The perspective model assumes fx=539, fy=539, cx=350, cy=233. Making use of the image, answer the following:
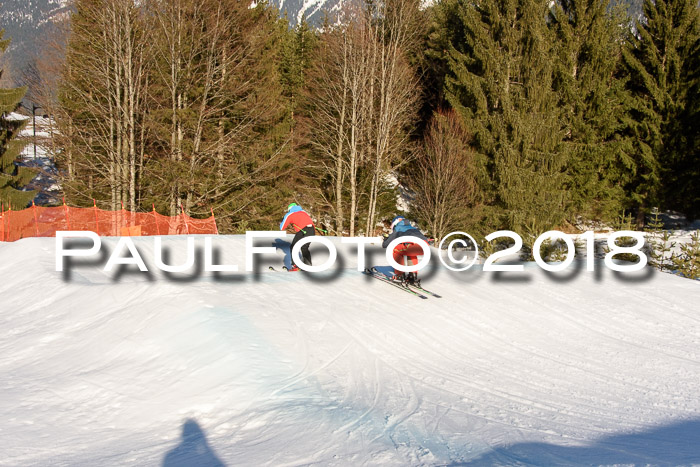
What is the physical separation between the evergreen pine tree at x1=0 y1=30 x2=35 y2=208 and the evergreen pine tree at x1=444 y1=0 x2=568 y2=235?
26539 millimetres

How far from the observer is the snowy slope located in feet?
18.5

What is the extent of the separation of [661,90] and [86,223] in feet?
112

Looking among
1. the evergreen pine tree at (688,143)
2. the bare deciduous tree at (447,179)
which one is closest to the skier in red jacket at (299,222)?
the bare deciduous tree at (447,179)

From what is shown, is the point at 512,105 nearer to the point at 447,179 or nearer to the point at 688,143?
the point at 447,179

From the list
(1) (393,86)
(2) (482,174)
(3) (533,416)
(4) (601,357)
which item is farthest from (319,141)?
(3) (533,416)

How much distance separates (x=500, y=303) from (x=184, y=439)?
27.2 feet

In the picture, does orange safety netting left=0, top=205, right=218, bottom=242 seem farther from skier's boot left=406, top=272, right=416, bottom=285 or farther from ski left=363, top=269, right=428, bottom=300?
skier's boot left=406, top=272, right=416, bottom=285

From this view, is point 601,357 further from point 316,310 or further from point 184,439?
point 184,439

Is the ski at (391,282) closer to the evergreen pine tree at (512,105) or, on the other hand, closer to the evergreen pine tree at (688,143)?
the evergreen pine tree at (512,105)

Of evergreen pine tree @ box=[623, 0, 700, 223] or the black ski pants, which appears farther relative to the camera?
evergreen pine tree @ box=[623, 0, 700, 223]

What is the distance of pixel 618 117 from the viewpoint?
3494cm

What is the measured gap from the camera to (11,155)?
33.4m

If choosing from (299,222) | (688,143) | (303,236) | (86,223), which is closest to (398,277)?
(303,236)

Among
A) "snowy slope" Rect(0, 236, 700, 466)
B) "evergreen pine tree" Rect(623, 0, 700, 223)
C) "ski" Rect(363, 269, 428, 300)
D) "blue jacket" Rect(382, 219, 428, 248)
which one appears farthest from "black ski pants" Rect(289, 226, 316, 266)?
"evergreen pine tree" Rect(623, 0, 700, 223)
